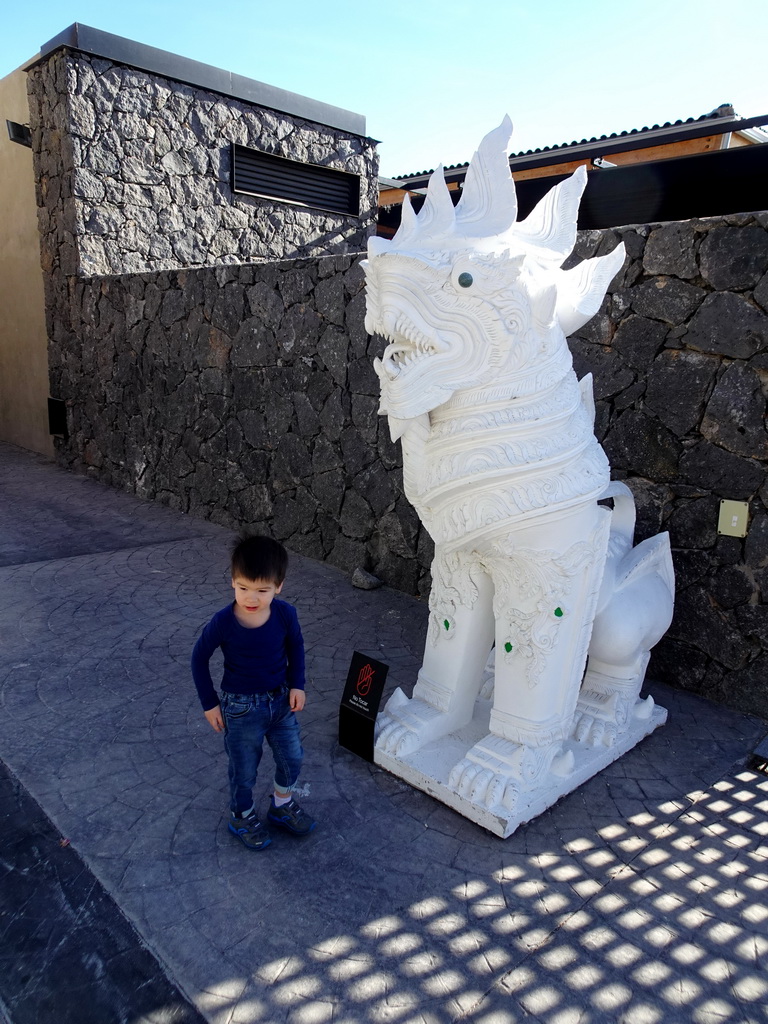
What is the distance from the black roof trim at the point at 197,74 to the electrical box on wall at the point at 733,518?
23.6ft

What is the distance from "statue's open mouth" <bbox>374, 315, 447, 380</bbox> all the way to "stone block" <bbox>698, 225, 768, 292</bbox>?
1.78 metres

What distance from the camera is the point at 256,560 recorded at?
2004 mm

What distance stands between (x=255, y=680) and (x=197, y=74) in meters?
7.64

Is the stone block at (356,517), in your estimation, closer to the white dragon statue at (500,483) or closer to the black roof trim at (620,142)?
the white dragon statue at (500,483)

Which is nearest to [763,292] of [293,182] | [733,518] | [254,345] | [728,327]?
[728,327]

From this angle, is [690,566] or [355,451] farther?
[355,451]

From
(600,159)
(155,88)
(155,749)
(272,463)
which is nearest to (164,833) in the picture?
(155,749)

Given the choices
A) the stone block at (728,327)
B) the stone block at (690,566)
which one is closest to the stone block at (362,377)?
the stone block at (728,327)

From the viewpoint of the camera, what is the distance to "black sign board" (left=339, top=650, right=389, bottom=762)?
2.64 m

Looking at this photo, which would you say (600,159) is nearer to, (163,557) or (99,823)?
(163,557)

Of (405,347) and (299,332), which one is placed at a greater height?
(299,332)

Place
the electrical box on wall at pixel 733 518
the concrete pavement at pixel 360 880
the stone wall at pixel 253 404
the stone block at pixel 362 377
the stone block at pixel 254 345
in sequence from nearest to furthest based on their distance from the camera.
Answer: the concrete pavement at pixel 360 880 < the electrical box on wall at pixel 733 518 < the stone block at pixel 362 377 < the stone wall at pixel 253 404 < the stone block at pixel 254 345

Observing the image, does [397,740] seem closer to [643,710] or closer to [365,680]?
[365,680]

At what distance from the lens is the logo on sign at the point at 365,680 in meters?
2.66
